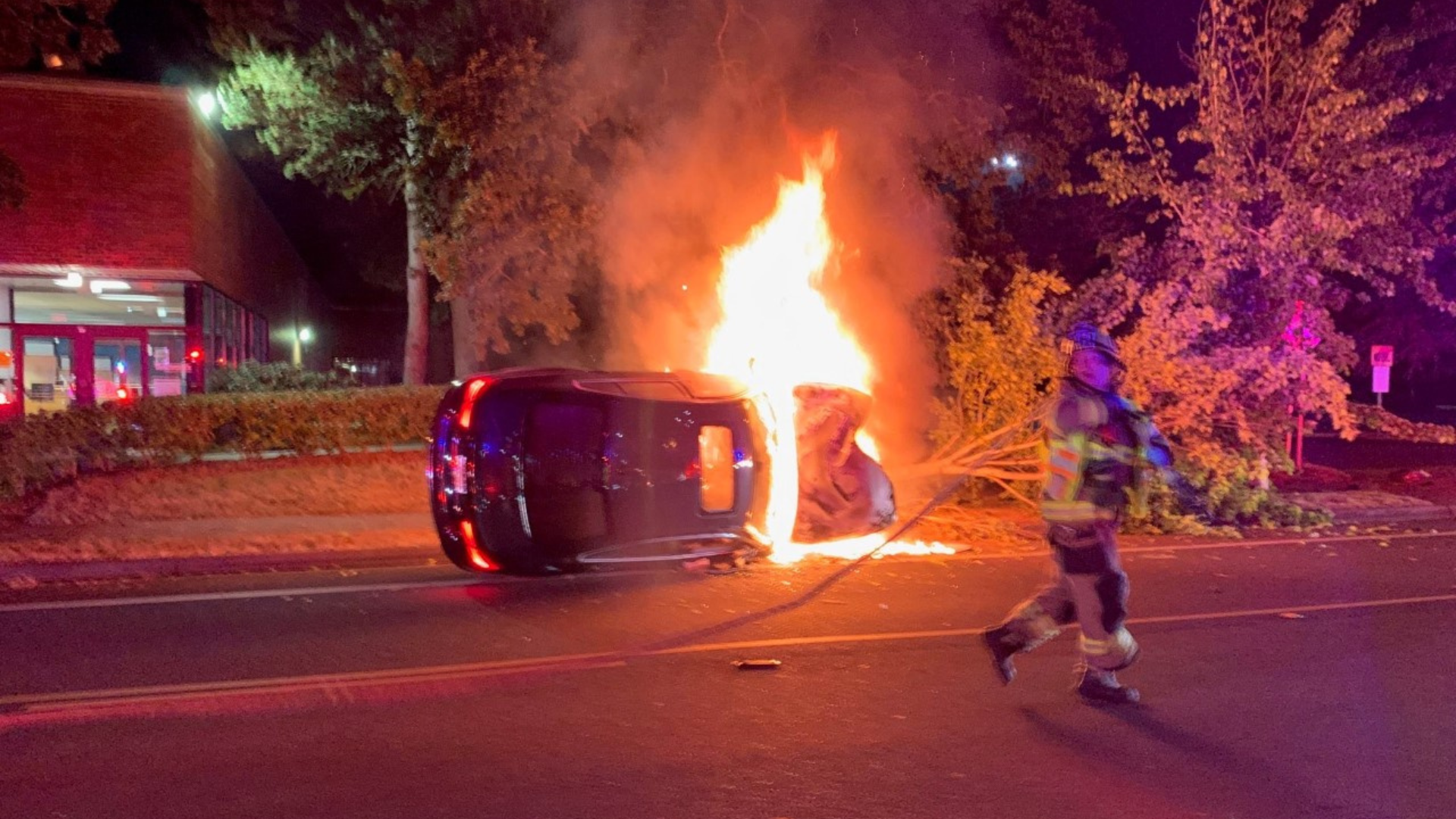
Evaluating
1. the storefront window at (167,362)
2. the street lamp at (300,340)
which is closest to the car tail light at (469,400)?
the storefront window at (167,362)

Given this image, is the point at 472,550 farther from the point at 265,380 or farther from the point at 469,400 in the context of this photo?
the point at 265,380

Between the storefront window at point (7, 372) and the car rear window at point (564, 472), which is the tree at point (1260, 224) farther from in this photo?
the storefront window at point (7, 372)

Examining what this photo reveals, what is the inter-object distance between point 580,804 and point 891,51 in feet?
42.0

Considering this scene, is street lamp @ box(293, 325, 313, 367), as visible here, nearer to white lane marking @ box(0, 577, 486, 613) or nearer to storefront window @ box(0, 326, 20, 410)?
storefront window @ box(0, 326, 20, 410)

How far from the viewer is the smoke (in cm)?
1424

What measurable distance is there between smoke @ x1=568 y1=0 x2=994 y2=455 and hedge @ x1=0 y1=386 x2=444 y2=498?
11.3 feet

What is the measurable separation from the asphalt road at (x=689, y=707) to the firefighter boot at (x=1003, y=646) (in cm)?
14

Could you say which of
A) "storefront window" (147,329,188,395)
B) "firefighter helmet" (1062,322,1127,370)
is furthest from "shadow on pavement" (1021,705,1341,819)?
"storefront window" (147,329,188,395)

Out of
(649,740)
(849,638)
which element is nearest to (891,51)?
(849,638)

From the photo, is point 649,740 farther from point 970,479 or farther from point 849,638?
point 970,479

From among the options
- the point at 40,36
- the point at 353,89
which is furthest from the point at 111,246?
the point at 40,36

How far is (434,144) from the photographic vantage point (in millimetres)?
14523

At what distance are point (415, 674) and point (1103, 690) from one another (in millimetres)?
3583

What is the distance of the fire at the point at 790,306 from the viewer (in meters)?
12.1
